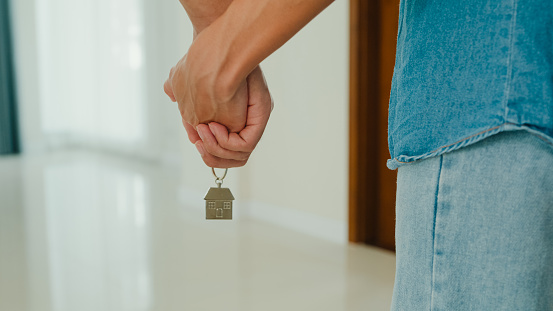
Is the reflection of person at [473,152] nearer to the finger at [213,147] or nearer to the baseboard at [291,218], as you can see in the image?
the finger at [213,147]

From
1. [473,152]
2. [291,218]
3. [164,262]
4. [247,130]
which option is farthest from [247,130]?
[291,218]

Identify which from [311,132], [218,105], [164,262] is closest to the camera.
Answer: [218,105]

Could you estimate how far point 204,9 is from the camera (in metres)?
0.71

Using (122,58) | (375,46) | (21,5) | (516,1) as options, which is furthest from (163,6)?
(516,1)

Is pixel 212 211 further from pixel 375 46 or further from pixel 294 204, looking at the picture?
pixel 294 204

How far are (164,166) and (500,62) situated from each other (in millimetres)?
5101

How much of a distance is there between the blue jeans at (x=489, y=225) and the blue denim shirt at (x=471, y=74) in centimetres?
2

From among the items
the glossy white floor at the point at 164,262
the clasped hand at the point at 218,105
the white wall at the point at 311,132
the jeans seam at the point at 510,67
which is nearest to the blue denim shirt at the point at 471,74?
the jeans seam at the point at 510,67

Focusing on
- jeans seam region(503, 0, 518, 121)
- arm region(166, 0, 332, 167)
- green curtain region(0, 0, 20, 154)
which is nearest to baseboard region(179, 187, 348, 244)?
arm region(166, 0, 332, 167)

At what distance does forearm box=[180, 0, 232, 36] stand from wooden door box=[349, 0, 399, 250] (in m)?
1.97

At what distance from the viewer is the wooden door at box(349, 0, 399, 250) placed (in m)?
2.63

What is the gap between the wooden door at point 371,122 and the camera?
8.64 feet

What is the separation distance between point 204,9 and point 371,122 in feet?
6.83

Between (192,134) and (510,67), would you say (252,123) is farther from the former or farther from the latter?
(510,67)
